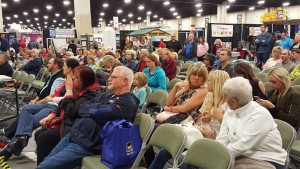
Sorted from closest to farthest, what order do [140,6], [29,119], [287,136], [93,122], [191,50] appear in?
[287,136]
[93,122]
[29,119]
[191,50]
[140,6]

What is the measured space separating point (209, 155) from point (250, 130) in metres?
0.34

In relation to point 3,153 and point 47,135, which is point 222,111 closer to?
point 47,135

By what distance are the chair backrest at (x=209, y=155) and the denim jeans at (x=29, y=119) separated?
2426mm

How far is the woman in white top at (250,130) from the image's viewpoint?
2281 mm

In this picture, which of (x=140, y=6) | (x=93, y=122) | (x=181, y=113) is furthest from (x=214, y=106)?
(x=140, y=6)

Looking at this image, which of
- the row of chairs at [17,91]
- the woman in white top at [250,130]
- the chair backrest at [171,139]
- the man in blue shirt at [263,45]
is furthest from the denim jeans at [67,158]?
the man in blue shirt at [263,45]

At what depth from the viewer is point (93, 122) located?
10.2ft

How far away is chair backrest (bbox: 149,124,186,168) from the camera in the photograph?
2458 millimetres

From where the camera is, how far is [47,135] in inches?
140

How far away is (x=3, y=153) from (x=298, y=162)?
3170 mm

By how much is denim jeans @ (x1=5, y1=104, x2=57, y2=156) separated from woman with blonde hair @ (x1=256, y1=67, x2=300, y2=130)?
8.74 feet


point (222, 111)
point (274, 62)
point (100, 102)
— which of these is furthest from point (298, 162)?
point (274, 62)

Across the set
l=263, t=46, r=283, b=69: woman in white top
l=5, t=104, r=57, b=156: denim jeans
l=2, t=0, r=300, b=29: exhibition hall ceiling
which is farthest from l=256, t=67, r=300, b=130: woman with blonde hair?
l=2, t=0, r=300, b=29: exhibition hall ceiling

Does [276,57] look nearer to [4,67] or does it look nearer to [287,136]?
[287,136]
